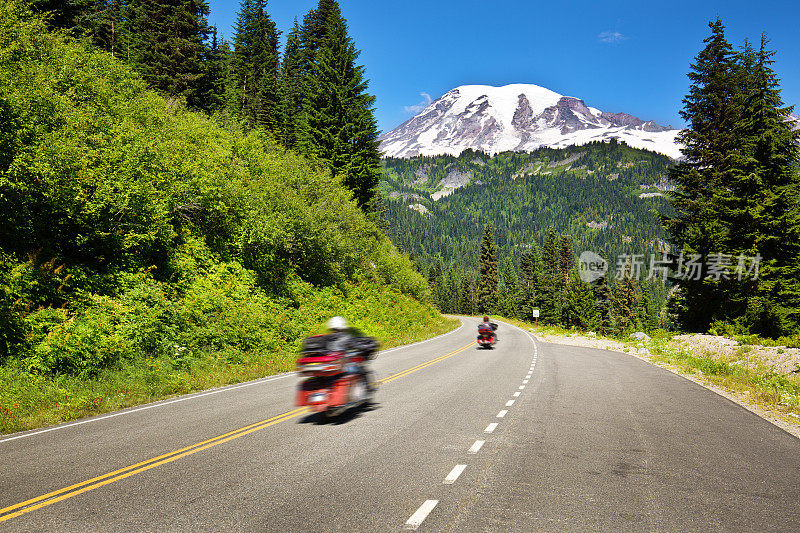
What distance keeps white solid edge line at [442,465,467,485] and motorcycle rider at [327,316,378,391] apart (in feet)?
11.3

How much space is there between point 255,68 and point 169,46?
54.8 ft

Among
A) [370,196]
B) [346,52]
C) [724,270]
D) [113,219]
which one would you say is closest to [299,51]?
[346,52]

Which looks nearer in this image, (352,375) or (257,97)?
(352,375)

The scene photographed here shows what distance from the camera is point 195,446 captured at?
6.16m

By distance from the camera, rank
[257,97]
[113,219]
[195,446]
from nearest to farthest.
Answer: [195,446]
[113,219]
[257,97]

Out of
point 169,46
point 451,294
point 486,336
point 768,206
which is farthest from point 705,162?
point 451,294

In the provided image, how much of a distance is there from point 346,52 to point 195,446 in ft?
123

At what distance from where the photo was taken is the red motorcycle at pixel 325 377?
777cm

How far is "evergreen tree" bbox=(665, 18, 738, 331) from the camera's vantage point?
90.0ft

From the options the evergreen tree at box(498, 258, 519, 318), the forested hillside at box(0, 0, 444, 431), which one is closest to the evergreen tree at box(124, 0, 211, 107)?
the forested hillside at box(0, 0, 444, 431)

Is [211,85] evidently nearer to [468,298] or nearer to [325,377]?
[325,377]

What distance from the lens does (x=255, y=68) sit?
51.2m

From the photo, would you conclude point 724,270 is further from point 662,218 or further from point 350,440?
point 350,440

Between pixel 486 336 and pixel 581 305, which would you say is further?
pixel 581 305
